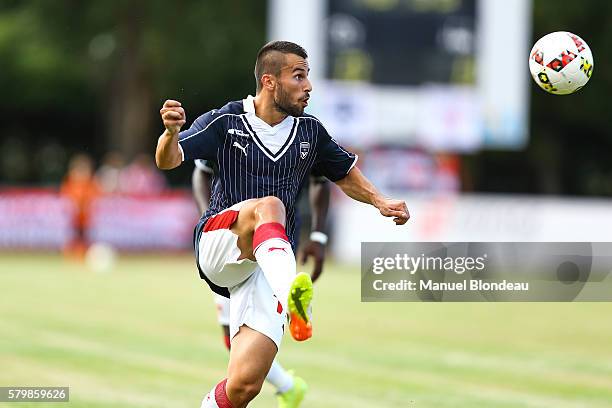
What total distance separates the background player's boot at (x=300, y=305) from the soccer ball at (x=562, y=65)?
2.71m

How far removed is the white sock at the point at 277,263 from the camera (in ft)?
20.2

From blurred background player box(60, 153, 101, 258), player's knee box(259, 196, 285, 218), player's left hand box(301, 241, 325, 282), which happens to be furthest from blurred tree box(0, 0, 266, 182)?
player's knee box(259, 196, 285, 218)

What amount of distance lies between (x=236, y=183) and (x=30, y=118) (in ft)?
137

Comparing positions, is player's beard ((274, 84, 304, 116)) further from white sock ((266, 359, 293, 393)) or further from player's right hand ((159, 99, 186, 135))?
white sock ((266, 359, 293, 393))

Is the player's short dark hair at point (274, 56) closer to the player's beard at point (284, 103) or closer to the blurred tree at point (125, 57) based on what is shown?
the player's beard at point (284, 103)

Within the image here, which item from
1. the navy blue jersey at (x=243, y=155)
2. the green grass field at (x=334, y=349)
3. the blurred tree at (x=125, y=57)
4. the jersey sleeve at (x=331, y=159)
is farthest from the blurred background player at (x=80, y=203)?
the navy blue jersey at (x=243, y=155)

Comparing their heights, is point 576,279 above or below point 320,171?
below

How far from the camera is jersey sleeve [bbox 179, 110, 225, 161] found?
21.9ft

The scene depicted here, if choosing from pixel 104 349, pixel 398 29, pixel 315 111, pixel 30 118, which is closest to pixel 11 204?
pixel 315 111

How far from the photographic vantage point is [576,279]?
13.6m

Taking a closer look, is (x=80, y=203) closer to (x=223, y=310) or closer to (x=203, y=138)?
Answer: (x=223, y=310)

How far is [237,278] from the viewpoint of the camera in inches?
268

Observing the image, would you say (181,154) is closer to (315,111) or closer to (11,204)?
(315,111)

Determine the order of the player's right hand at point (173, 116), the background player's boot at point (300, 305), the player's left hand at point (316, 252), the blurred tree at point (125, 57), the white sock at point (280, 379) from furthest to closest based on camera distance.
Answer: the blurred tree at point (125, 57) → the player's left hand at point (316, 252) → the white sock at point (280, 379) → the player's right hand at point (173, 116) → the background player's boot at point (300, 305)
